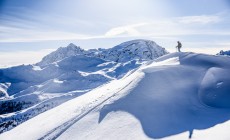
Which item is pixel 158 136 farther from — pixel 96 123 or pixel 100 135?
pixel 96 123

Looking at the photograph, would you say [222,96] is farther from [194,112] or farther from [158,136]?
[158,136]

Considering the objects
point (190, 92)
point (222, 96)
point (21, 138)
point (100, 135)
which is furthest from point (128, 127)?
point (21, 138)

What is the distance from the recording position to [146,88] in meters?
29.5

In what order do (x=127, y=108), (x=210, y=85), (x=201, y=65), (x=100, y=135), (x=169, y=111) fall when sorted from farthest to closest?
(x=201, y=65) → (x=210, y=85) → (x=127, y=108) → (x=169, y=111) → (x=100, y=135)

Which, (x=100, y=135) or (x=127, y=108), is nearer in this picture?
(x=100, y=135)

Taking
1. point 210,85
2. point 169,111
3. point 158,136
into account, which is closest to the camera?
point 158,136

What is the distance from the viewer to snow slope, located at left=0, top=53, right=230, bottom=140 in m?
21.7

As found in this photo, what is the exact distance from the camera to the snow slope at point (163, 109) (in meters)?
21.7

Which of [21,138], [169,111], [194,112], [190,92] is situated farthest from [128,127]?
[21,138]

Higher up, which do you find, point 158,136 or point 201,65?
point 201,65

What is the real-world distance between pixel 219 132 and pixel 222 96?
8093 mm

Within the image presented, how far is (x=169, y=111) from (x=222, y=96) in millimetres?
6312

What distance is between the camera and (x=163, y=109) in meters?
25.1

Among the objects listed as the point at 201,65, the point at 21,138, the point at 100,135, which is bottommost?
the point at 21,138
